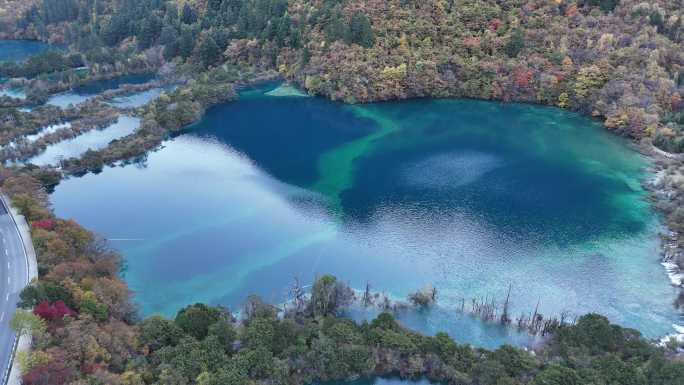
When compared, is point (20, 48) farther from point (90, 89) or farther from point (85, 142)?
point (85, 142)

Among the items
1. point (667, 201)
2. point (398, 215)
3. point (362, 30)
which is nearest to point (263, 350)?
point (398, 215)

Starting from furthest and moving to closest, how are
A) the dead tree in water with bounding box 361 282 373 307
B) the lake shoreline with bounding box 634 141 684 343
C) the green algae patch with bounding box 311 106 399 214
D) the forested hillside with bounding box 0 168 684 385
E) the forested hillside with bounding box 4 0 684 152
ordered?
1. the forested hillside with bounding box 4 0 684 152
2. the green algae patch with bounding box 311 106 399 214
3. the lake shoreline with bounding box 634 141 684 343
4. the dead tree in water with bounding box 361 282 373 307
5. the forested hillside with bounding box 0 168 684 385

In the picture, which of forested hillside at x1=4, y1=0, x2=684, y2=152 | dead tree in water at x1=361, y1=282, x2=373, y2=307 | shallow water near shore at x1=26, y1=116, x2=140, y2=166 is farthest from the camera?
forested hillside at x1=4, y1=0, x2=684, y2=152

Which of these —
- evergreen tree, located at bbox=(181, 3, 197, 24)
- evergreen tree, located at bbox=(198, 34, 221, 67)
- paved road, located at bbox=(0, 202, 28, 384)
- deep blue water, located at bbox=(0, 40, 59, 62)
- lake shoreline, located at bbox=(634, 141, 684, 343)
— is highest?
evergreen tree, located at bbox=(181, 3, 197, 24)

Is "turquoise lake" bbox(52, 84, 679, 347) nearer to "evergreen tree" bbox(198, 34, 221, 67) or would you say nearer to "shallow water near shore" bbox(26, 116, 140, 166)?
"shallow water near shore" bbox(26, 116, 140, 166)

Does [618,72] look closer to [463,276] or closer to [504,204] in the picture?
[504,204]

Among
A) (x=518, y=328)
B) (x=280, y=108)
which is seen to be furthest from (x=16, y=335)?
(x=280, y=108)

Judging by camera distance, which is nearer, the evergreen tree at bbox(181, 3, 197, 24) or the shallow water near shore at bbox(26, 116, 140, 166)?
the shallow water near shore at bbox(26, 116, 140, 166)

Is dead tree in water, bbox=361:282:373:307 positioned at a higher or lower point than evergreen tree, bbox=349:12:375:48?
lower

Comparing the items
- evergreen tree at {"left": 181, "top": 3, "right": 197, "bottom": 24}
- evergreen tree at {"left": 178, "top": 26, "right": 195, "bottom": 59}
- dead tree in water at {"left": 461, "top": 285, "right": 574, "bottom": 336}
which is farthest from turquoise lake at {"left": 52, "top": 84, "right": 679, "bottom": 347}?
evergreen tree at {"left": 181, "top": 3, "right": 197, "bottom": 24}

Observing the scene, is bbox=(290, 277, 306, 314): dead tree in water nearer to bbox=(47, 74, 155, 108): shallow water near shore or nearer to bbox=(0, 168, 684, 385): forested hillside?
bbox=(0, 168, 684, 385): forested hillside
